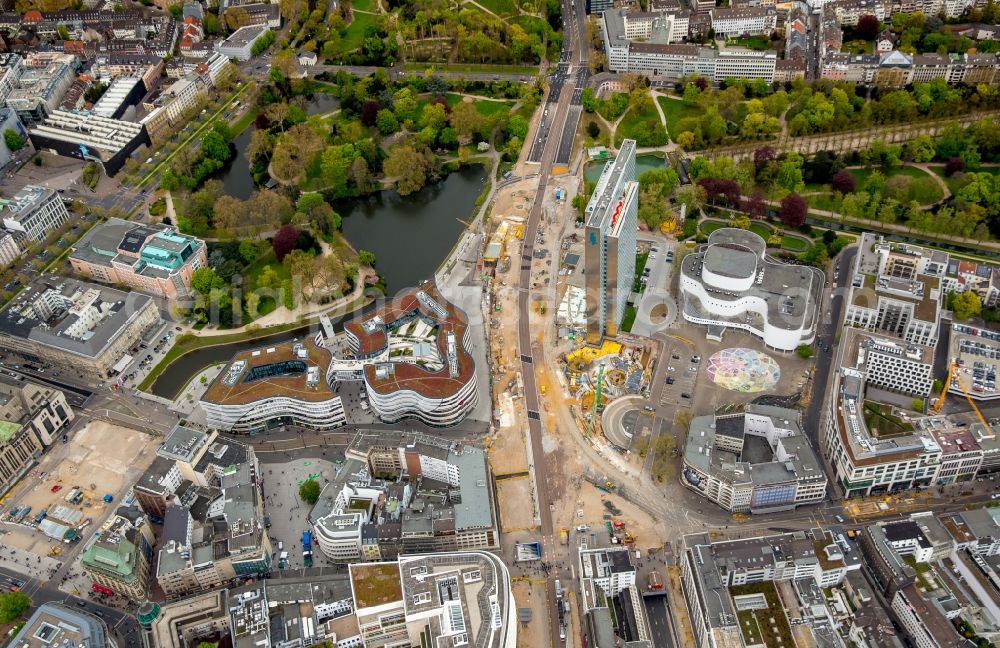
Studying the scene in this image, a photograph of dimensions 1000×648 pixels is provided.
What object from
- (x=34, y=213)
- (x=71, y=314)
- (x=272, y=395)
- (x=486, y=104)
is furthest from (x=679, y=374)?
(x=34, y=213)

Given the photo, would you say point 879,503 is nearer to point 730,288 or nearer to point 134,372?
point 730,288

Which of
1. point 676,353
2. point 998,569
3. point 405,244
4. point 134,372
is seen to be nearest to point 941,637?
point 998,569

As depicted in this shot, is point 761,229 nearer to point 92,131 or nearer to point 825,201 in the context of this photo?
point 825,201

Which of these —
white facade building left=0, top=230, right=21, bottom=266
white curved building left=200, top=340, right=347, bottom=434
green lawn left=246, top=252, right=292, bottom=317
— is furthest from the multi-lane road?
white facade building left=0, top=230, right=21, bottom=266

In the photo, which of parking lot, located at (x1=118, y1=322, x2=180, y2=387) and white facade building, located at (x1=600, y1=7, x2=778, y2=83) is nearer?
parking lot, located at (x1=118, y1=322, x2=180, y2=387)

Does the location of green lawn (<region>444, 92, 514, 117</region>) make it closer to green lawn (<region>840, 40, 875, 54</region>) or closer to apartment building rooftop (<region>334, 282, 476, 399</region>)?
apartment building rooftop (<region>334, 282, 476, 399</region>)
